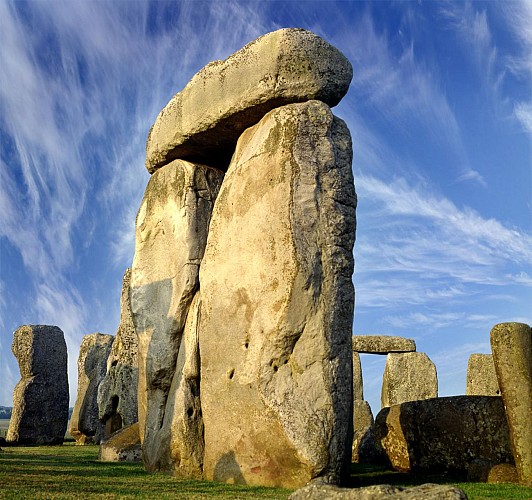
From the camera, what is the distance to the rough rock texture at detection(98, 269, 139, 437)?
45.2 feet

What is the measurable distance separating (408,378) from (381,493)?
1377 cm

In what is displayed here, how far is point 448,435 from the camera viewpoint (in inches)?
296

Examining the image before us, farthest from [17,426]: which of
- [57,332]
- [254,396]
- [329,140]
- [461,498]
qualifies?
[461,498]

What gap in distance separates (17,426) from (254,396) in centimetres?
1025

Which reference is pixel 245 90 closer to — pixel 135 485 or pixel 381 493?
pixel 135 485

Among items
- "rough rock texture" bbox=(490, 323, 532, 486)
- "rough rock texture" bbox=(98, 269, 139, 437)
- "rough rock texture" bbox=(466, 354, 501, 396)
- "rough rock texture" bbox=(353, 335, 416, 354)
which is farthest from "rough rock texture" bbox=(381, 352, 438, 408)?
"rough rock texture" bbox=(490, 323, 532, 486)

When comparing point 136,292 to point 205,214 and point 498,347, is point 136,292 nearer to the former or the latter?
point 205,214

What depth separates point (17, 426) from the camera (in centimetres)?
1510

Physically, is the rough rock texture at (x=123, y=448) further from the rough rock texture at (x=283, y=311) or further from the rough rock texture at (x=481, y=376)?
the rough rock texture at (x=481, y=376)

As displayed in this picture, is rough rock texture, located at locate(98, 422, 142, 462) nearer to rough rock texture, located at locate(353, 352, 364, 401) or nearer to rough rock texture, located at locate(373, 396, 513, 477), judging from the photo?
rough rock texture, located at locate(373, 396, 513, 477)

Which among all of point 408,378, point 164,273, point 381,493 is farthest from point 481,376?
point 381,493

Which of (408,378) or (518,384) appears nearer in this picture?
(518,384)

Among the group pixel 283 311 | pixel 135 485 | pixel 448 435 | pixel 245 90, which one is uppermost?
pixel 245 90

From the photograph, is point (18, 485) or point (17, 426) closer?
point (18, 485)
